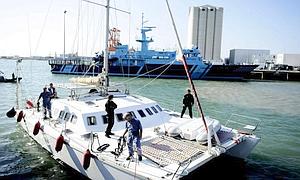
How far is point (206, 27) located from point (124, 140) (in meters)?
117

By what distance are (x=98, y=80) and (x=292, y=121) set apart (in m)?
14.6

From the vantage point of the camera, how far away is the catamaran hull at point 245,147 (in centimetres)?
1025

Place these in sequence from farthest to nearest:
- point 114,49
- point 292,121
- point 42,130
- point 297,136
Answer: point 114,49 → point 292,121 → point 297,136 → point 42,130

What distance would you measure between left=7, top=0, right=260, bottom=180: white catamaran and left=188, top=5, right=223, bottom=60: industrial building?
110745mm

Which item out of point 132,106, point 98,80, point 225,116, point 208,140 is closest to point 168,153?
point 208,140

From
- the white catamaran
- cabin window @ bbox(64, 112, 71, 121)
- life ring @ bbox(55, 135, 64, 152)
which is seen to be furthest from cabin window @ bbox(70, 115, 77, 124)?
→ life ring @ bbox(55, 135, 64, 152)

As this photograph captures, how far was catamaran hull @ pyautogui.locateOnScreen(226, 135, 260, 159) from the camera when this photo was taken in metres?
10.2

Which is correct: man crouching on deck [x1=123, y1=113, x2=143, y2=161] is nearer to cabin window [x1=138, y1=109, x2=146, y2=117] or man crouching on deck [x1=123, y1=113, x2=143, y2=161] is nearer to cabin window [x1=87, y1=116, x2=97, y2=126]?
cabin window [x1=87, y1=116, x2=97, y2=126]

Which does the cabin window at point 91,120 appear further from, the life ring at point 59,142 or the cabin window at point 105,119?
the life ring at point 59,142

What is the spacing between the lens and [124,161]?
780 cm

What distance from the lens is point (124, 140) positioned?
27.5 feet

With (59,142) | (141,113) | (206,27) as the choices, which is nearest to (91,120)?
(59,142)

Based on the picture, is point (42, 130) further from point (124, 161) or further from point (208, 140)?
point (208, 140)

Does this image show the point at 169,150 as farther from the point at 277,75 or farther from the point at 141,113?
the point at 277,75
